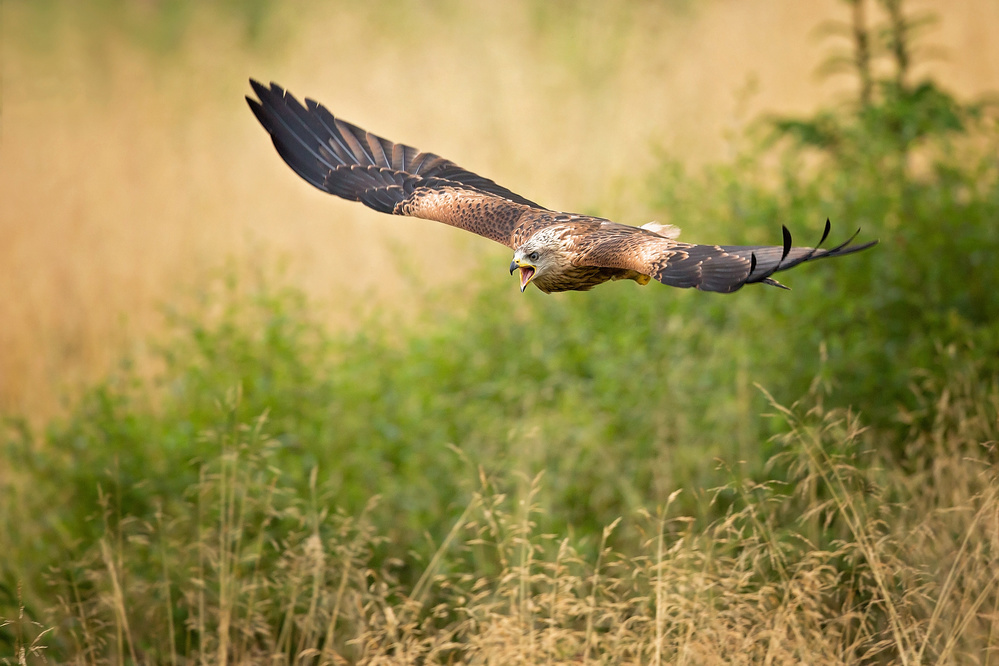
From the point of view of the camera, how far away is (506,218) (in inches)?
181

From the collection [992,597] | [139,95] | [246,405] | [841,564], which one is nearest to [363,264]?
[246,405]

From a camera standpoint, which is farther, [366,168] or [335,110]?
[335,110]

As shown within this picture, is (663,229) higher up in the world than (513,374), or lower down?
higher up

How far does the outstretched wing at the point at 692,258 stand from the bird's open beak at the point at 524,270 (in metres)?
0.26

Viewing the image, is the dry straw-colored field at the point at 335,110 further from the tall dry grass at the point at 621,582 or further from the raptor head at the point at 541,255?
the raptor head at the point at 541,255

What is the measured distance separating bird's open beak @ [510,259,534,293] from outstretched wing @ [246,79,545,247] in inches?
23.2

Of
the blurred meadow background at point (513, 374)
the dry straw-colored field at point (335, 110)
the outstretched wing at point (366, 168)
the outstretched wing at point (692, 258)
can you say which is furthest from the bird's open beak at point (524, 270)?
the dry straw-colored field at point (335, 110)

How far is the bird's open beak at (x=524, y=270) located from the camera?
161 inches

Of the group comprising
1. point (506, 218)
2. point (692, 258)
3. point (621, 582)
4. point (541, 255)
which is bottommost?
point (621, 582)

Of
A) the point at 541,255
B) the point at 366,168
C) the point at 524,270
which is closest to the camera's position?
the point at 541,255

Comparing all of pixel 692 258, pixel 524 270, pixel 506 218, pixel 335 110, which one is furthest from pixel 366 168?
pixel 335 110

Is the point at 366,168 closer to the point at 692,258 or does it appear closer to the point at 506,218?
the point at 506,218

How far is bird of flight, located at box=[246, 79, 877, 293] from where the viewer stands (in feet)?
11.0

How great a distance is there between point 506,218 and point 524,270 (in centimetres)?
50
